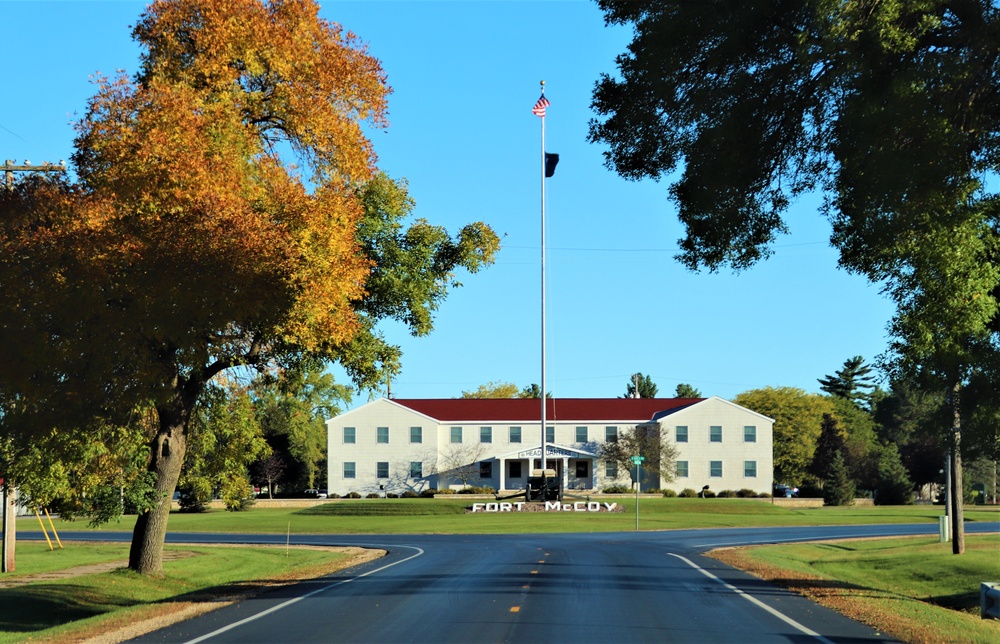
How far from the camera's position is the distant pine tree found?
81625 millimetres

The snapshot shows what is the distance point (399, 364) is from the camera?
24.6 m

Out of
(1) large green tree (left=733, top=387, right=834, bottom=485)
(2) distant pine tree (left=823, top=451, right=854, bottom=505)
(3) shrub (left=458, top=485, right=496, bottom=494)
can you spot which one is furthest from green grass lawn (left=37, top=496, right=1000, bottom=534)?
(1) large green tree (left=733, top=387, right=834, bottom=485)

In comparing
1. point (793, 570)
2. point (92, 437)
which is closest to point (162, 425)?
point (92, 437)

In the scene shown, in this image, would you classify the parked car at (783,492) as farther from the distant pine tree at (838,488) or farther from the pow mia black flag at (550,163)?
the pow mia black flag at (550,163)

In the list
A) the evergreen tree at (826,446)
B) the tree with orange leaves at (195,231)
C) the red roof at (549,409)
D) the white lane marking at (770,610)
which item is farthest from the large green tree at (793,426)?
the tree with orange leaves at (195,231)

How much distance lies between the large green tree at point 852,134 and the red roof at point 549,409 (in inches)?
2925

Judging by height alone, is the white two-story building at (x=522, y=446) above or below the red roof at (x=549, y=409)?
below

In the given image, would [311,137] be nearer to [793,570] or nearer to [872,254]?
[872,254]

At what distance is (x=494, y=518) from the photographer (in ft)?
189

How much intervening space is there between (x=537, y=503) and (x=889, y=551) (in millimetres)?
30667

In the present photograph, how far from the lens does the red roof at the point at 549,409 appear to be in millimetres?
90875

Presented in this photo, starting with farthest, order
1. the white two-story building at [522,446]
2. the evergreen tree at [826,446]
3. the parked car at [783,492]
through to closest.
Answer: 1. the evergreen tree at [826,446]
2. the parked car at [783,492]
3. the white two-story building at [522,446]

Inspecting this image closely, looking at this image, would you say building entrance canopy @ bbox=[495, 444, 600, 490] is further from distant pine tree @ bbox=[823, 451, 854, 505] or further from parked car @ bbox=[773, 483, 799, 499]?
distant pine tree @ bbox=[823, 451, 854, 505]

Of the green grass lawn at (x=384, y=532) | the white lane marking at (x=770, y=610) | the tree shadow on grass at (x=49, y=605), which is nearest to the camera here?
the white lane marking at (x=770, y=610)
